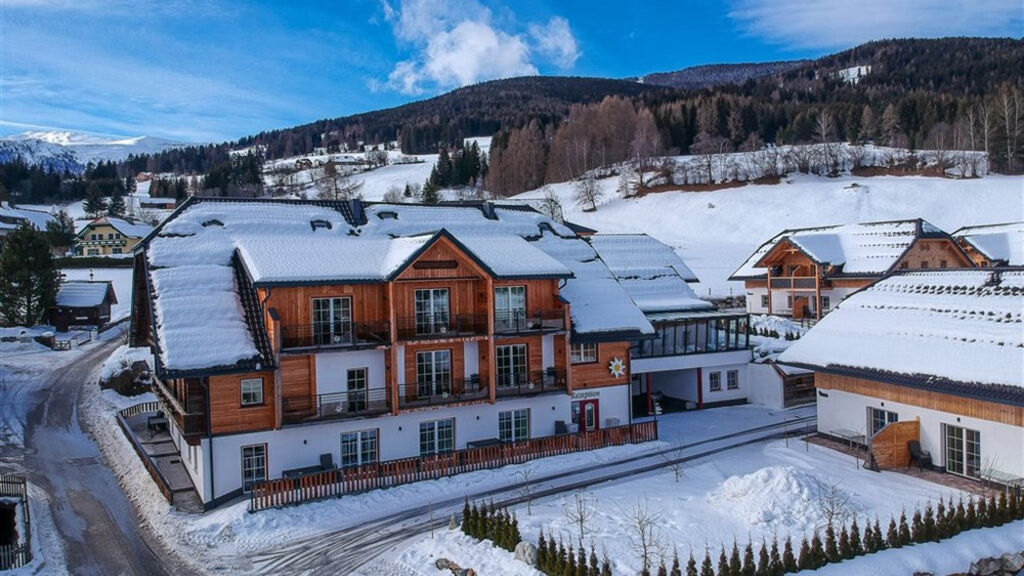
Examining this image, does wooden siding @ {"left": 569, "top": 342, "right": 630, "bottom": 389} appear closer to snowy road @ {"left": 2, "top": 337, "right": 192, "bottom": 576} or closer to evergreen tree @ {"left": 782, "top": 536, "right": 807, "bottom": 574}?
evergreen tree @ {"left": 782, "top": 536, "right": 807, "bottom": 574}

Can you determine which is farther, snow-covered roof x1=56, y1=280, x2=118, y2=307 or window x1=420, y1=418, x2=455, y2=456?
snow-covered roof x1=56, y1=280, x2=118, y2=307

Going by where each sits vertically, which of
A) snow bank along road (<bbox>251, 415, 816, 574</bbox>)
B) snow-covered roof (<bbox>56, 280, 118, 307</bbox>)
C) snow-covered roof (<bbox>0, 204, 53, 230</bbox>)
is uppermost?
snow-covered roof (<bbox>0, 204, 53, 230</bbox>)

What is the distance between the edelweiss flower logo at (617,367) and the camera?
32.1 m

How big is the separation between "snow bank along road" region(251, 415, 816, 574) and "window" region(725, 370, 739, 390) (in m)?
7.62

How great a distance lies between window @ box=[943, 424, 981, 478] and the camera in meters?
23.3

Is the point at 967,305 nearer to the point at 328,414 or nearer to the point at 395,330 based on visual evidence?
the point at 395,330

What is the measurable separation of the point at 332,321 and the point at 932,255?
45.7 meters

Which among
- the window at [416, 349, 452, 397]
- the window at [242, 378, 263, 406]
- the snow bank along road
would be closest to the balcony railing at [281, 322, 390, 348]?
the window at [242, 378, 263, 406]

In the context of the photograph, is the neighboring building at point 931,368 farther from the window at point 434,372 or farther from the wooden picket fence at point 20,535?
the wooden picket fence at point 20,535

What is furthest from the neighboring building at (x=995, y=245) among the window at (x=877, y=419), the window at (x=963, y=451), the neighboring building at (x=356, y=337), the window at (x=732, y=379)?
the neighboring building at (x=356, y=337)

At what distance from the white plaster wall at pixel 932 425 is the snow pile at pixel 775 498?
198 inches

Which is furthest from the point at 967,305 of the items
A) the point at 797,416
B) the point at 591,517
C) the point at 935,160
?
the point at 935,160

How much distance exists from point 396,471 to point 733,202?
79.9 meters

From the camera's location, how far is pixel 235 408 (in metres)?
24.2
